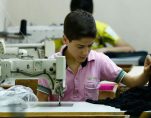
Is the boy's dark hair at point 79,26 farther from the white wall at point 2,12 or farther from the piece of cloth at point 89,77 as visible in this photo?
the white wall at point 2,12

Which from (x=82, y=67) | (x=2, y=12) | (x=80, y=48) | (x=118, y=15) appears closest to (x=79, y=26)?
(x=80, y=48)

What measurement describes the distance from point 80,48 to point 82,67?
241 mm

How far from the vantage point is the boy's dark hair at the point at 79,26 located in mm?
2170

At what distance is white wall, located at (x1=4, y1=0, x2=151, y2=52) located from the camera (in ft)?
16.6

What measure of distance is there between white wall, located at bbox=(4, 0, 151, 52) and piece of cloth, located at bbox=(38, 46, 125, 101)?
8.65ft

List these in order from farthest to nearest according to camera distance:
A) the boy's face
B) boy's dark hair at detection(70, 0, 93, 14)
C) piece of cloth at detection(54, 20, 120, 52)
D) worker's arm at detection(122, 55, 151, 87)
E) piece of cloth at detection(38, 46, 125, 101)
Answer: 1. piece of cloth at detection(54, 20, 120, 52)
2. boy's dark hair at detection(70, 0, 93, 14)
3. piece of cloth at detection(38, 46, 125, 101)
4. worker's arm at detection(122, 55, 151, 87)
5. the boy's face

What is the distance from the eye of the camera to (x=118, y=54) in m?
4.01

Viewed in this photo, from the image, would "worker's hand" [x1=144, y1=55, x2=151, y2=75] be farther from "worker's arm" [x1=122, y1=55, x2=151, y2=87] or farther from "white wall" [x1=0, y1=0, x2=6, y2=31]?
"white wall" [x1=0, y1=0, x2=6, y2=31]

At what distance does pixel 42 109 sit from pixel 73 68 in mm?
649

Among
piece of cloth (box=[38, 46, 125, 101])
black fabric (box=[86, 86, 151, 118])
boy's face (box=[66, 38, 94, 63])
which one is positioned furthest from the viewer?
piece of cloth (box=[38, 46, 125, 101])

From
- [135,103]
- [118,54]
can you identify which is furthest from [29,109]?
[118,54]

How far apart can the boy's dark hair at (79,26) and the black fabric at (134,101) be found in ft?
1.00

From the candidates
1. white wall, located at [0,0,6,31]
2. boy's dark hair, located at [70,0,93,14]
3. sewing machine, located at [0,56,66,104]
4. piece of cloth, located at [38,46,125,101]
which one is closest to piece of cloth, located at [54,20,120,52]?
boy's dark hair, located at [70,0,93,14]

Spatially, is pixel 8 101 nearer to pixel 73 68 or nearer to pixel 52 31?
pixel 73 68
